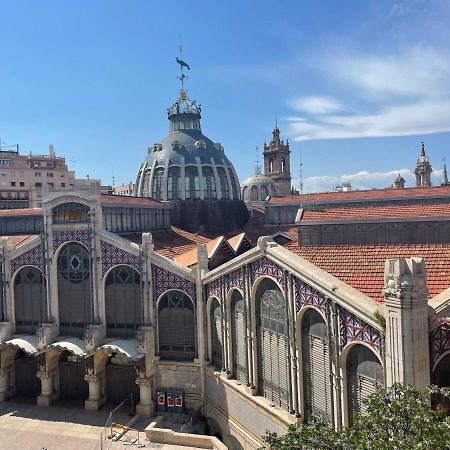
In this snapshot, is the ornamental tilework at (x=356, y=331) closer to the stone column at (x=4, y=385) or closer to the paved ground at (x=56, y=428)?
the paved ground at (x=56, y=428)

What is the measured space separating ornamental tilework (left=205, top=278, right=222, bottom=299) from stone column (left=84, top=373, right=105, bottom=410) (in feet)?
40.0

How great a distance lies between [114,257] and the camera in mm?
36438

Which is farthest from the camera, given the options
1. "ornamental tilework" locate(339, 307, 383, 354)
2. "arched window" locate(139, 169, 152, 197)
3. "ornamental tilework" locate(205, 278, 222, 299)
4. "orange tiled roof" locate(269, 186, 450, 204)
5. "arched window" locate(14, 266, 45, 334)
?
"arched window" locate(139, 169, 152, 197)

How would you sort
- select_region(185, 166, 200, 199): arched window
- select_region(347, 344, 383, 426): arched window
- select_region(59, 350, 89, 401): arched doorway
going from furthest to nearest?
select_region(185, 166, 200, 199): arched window
select_region(59, 350, 89, 401): arched doorway
select_region(347, 344, 383, 426): arched window

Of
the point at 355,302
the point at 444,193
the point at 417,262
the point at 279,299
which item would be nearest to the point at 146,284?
the point at 279,299

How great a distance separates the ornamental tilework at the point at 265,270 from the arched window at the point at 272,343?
578 mm

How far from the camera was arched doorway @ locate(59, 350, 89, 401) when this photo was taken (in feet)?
128

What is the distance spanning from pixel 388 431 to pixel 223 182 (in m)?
50.0

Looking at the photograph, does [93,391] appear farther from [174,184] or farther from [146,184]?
[146,184]

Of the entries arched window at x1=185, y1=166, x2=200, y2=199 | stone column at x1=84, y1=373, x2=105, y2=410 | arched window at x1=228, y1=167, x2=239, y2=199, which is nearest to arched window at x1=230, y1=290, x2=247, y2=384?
stone column at x1=84, y1=373, x2=105, y2=410

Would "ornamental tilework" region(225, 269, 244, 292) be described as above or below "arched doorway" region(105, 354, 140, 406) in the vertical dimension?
above

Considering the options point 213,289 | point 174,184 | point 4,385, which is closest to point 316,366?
point 213,289

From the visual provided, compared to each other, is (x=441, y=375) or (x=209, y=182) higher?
(x=209, y=182)

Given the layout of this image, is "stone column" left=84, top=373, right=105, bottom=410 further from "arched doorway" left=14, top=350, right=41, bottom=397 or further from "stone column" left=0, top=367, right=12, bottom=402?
"stone column" left=0, top=367, right=12, bottom=402
